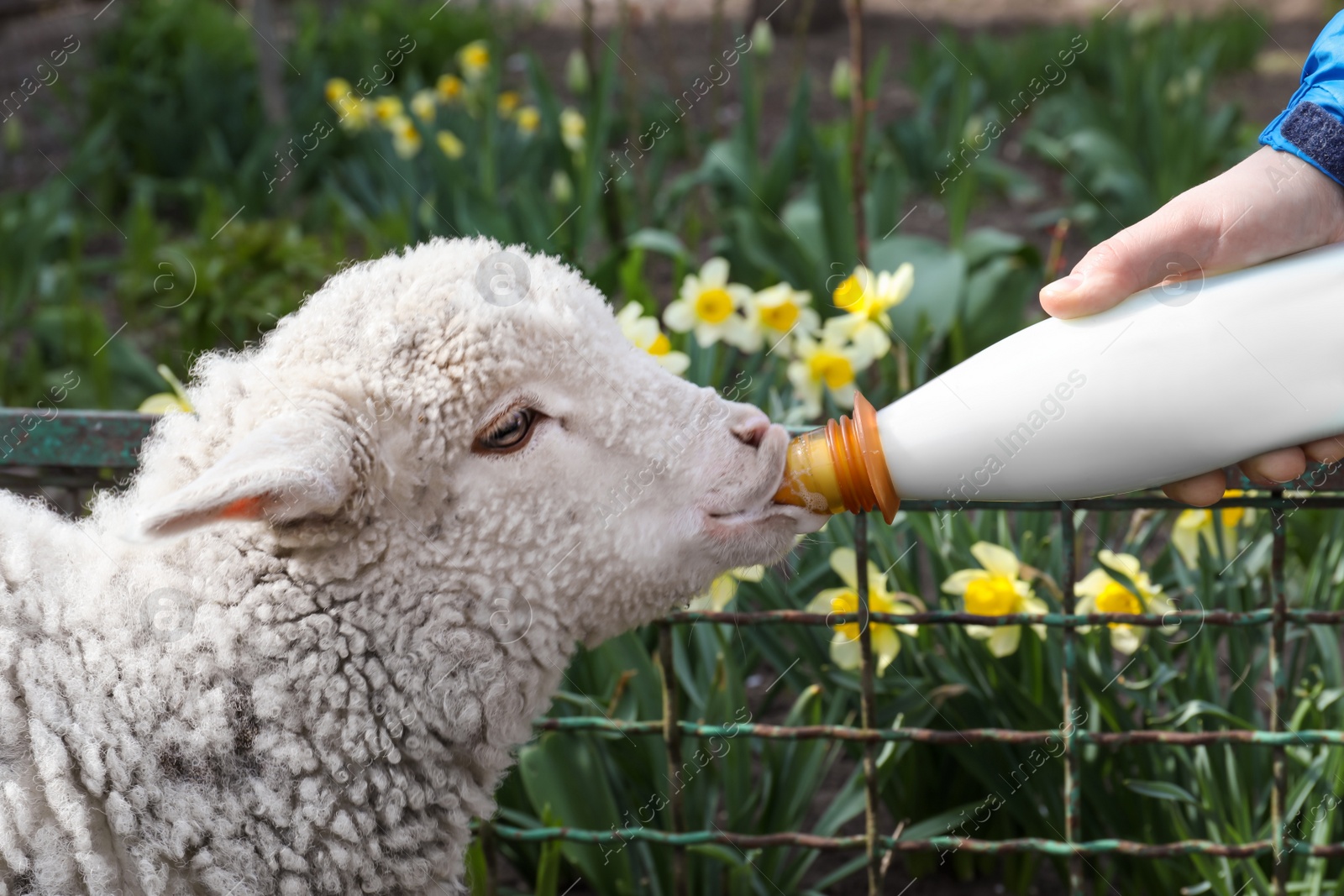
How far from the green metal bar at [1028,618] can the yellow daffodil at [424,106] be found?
12.6 feet

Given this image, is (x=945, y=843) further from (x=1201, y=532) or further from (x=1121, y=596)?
(x=1201, y=532)

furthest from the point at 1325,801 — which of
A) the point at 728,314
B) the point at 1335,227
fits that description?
the point at 728,314

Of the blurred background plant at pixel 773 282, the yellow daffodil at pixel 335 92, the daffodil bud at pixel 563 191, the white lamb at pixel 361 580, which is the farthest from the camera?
the yellow daffodil at pixel 335 92

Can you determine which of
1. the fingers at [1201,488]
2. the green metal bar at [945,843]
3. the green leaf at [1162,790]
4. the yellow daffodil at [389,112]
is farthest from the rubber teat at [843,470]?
the yellow daffodil at [389,112]

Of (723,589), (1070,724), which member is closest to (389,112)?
(723,589)

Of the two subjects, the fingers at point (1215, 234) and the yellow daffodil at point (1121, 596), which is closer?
the fingers at point (1215, 234)

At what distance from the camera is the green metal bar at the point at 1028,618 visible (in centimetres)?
200

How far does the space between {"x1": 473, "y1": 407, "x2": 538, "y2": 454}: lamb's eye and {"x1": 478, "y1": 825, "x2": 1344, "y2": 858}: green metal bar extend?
0.90 m

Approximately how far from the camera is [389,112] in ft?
18.3

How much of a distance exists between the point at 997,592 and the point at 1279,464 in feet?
2.47

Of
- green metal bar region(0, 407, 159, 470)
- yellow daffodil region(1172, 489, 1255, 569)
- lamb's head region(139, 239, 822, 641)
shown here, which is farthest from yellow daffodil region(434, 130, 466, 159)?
lamb's head region(139, 239, 822, 641)

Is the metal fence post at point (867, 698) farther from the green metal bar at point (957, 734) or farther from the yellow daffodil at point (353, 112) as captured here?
the yellow daffodil at point (353, 112)

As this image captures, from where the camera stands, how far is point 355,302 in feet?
5.09

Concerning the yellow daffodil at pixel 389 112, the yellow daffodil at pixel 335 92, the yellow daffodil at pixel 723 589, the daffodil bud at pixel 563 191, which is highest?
the yellow daffodil at pixel 335 92
